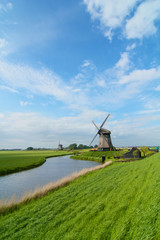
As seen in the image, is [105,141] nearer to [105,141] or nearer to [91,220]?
[105,141]

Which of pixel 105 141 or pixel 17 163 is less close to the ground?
pixel 105 141

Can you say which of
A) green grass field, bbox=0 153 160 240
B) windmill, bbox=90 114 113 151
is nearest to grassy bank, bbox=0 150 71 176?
green grass field, bbox=0 153 160 240

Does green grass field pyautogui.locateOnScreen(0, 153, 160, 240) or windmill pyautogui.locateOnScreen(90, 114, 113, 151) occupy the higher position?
windmill pyautogui.locateOnScreen(90, 114, 113, 151)

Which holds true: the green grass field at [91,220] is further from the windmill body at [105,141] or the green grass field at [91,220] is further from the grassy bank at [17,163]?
the windmill body at [105,141]

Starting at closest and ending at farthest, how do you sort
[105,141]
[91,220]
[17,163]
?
[91,220] → [17,163] → [105,141]

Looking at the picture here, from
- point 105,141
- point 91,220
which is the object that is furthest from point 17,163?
point 105,141

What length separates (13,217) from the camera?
6512 millimetres

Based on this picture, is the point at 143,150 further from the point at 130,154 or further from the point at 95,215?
the point at 95,215

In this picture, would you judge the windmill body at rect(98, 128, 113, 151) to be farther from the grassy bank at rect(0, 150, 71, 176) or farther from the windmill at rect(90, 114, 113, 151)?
the grassy bank at rect(0, 150, 71, 176)

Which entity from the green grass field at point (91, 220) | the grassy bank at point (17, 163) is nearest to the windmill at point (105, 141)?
the grassy bank at point (17, 163)

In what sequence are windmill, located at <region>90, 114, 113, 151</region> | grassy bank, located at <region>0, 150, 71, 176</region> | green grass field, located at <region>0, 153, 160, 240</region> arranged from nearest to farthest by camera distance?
green grass field, located at <region>0, 153, 160, 240</region>, grassy bank, located at <region>0, 150, 71, 176</region>, windmill, located at <region>90, 114, 113, 151</region>

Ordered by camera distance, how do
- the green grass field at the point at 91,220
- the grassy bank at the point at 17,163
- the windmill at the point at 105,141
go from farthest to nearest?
the windmill at the point at 105,141
the grassy bank at the point at 17,163
the green grass field at the point at 91,220

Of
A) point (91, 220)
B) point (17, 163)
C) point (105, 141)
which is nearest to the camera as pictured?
point (91, 220)

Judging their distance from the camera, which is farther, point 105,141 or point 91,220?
point 105,141
